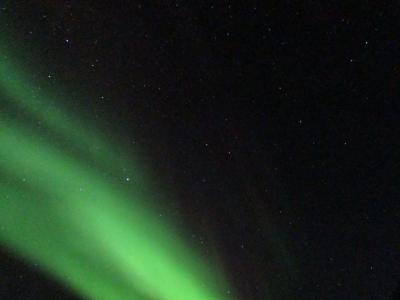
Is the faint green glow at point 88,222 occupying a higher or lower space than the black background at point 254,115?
lower

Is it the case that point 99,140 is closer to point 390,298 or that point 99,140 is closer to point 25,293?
point 25,293

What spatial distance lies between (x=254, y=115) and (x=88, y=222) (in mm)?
284

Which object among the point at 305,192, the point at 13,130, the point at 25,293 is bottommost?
the point at 25,293

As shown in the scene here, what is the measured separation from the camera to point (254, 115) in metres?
0.79

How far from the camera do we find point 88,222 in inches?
31.2

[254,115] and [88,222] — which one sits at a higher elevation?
[254,115]

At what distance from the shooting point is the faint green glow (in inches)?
30.3

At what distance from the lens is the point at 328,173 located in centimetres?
81

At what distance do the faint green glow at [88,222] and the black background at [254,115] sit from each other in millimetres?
29

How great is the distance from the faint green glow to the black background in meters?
0.03

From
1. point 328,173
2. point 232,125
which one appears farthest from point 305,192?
point 232,125

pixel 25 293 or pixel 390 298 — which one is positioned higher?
pixel 390 298

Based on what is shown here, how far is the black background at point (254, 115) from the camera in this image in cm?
75

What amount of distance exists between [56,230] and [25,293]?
10 centimetres
